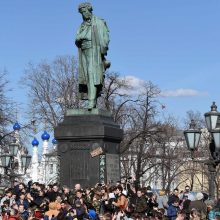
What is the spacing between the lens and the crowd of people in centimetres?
1647

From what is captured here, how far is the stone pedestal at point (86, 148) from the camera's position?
71.5 feet

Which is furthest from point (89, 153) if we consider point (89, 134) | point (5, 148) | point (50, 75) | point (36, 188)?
point (50, 75)

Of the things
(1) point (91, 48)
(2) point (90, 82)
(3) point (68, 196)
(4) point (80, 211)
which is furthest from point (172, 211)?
(1) point (91, 48)

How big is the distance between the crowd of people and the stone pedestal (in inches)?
35.2

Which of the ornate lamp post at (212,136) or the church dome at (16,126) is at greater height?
the church dome at (16,126)

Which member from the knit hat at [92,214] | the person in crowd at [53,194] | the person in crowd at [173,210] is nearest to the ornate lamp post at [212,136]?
the person in crowd at [173,210]

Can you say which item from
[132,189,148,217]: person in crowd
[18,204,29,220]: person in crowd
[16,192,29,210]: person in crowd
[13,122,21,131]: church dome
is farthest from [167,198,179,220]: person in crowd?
[13,122,21,131]: church dome

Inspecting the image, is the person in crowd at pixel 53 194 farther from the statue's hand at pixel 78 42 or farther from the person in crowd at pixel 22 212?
the statue's hand at pixel 78 42

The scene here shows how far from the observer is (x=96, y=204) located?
19250 mm

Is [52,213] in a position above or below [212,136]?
below

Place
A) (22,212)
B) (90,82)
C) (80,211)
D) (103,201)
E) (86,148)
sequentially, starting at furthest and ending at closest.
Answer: (90,82) → (86,148) → (103,201) → (22,212) → (80,211)

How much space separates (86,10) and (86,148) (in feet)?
14.8

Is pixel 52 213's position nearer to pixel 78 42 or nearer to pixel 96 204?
pixel 96 204

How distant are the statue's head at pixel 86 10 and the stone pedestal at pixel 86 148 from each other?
10.1ft
